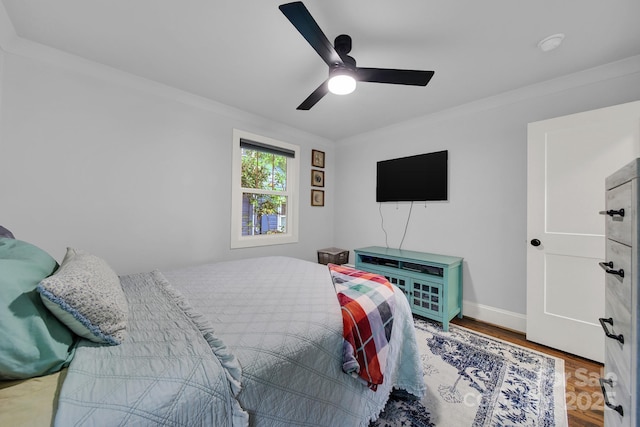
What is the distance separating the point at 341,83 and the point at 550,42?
1.49 m

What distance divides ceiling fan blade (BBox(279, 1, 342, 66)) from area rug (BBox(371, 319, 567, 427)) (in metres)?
2.18

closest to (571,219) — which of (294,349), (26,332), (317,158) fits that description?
(294,349)

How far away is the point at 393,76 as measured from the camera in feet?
5.57

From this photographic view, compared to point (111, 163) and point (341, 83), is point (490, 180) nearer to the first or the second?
point (341, 83)

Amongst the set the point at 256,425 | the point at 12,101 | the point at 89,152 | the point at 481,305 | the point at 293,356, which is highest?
the point at 12,101

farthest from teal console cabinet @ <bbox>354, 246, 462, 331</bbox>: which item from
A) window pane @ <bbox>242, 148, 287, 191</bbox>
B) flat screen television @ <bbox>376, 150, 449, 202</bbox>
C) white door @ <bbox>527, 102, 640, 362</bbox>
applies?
window pane @ <bbox>242, 148, 287, 191</bbox>

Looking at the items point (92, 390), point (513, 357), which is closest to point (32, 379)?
point (92, 390)

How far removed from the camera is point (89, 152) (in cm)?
205

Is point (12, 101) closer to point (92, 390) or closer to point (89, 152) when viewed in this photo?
point (89, 152)

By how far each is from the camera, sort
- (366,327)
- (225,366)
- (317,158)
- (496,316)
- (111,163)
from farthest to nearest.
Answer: (317,158) < (496,316) < (111,163) < (366,327) < (225,366)

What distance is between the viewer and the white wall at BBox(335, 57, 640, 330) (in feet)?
7.02

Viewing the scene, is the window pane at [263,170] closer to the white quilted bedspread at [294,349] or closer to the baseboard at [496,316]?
the white quilted bedspread at [294,349]

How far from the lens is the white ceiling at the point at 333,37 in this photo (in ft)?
4.87

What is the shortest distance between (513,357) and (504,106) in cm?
231
